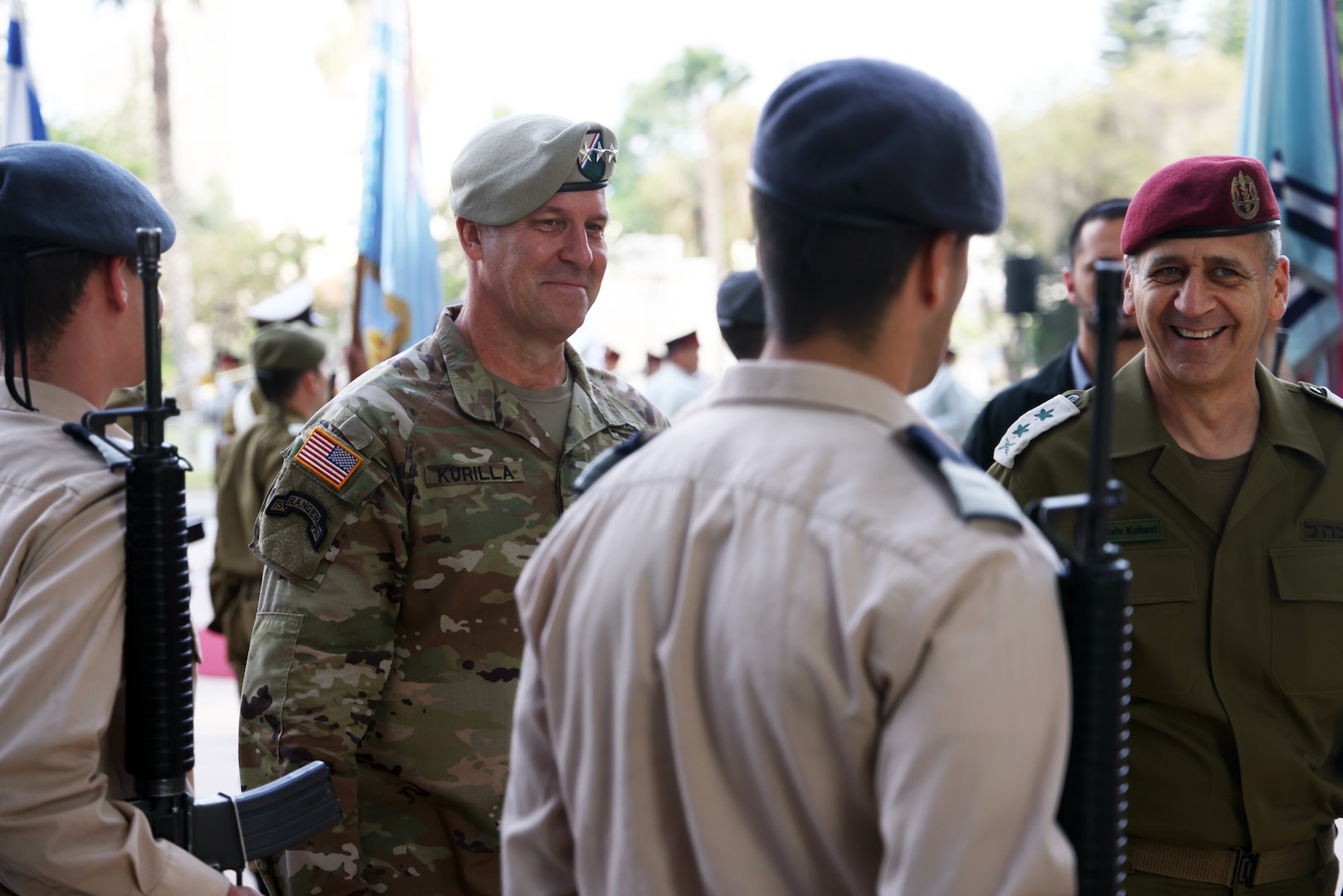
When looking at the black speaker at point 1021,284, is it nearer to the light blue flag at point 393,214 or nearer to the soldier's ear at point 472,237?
the light blue flag at point 393,214

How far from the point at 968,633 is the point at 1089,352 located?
10.8 feet

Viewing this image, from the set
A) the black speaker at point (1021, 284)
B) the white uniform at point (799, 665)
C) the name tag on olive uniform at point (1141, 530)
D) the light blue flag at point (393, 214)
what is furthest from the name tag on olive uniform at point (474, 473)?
the black speaker at point (1021, 284)

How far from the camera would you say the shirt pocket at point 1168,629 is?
2.39 m

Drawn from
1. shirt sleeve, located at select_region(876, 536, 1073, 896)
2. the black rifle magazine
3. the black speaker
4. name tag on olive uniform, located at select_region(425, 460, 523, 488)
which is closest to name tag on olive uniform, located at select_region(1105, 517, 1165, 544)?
name tag on olive uniform, located at select_region(425, 460, 523, 488)

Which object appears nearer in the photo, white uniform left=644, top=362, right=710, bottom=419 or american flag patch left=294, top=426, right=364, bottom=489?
american flag patch left=294, top=426, right=364, bottom=489

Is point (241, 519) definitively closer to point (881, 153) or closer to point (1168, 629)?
point (1168, 629)

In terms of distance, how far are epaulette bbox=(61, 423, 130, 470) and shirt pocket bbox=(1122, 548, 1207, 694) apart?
5.77 feet

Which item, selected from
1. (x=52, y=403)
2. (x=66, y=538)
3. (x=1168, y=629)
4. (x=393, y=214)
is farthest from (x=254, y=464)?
(x=1168, y=629)

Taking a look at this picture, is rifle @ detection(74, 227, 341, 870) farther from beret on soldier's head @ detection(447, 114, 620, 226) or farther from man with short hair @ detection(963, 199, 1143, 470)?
man with short hair @ detection(963, 199, 1143, 470)

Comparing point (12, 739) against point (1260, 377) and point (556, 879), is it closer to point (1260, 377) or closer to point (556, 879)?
point (556, 879)

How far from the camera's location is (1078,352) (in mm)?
4301

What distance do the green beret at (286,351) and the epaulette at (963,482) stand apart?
4.95m

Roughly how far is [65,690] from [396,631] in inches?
29.5

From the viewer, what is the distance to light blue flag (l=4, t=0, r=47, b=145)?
228 inches
